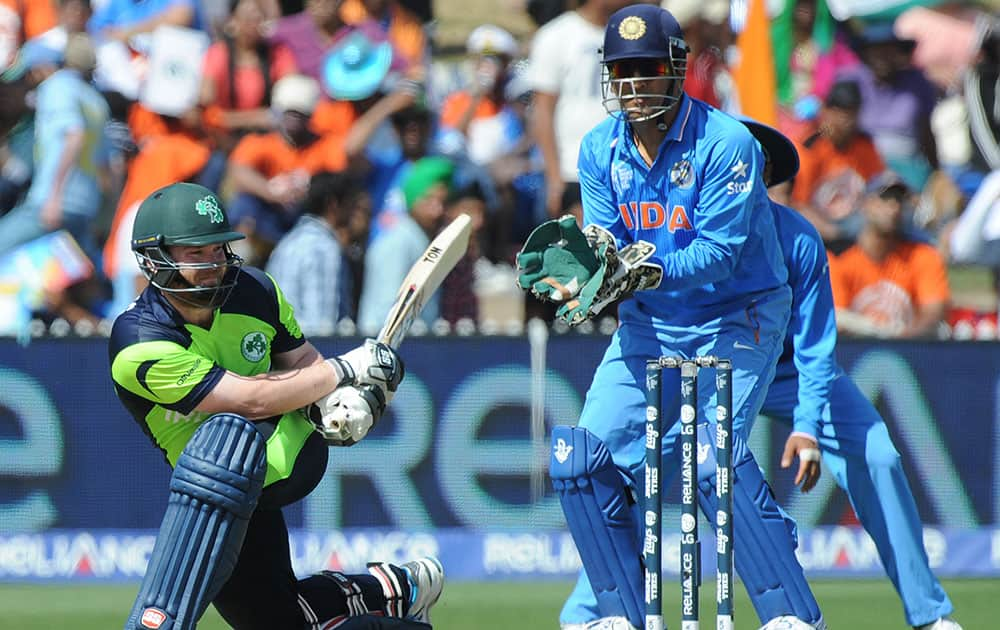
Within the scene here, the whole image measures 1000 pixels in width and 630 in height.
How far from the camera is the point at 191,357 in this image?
174 inches

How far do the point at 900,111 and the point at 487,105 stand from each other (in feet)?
7.84

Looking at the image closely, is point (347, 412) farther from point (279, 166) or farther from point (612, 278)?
point (279, 166)

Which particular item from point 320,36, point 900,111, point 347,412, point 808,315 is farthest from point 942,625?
point 320,36

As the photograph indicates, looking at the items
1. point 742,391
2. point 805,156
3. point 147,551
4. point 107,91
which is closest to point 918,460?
point 805,156

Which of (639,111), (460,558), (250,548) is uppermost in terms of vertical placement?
(639,111)

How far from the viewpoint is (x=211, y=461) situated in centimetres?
425

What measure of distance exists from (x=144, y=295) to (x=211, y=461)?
0.63m

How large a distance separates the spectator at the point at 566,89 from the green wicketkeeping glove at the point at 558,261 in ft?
13.5

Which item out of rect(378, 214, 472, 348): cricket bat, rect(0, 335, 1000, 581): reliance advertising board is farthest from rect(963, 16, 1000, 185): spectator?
rect(378, 214, 472, 348): cricket bat

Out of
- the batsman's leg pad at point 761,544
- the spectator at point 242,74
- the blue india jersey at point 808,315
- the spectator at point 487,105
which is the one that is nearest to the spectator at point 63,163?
the spectator at point 242,74

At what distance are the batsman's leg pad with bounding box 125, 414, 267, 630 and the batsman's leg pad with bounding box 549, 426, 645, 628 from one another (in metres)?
0.97

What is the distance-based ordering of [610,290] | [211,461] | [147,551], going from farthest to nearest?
[147,551] < [610,290] < [211,461]

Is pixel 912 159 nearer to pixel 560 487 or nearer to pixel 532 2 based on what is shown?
pixel 532 2

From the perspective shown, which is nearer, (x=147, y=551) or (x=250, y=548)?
(x=250, y=548)
